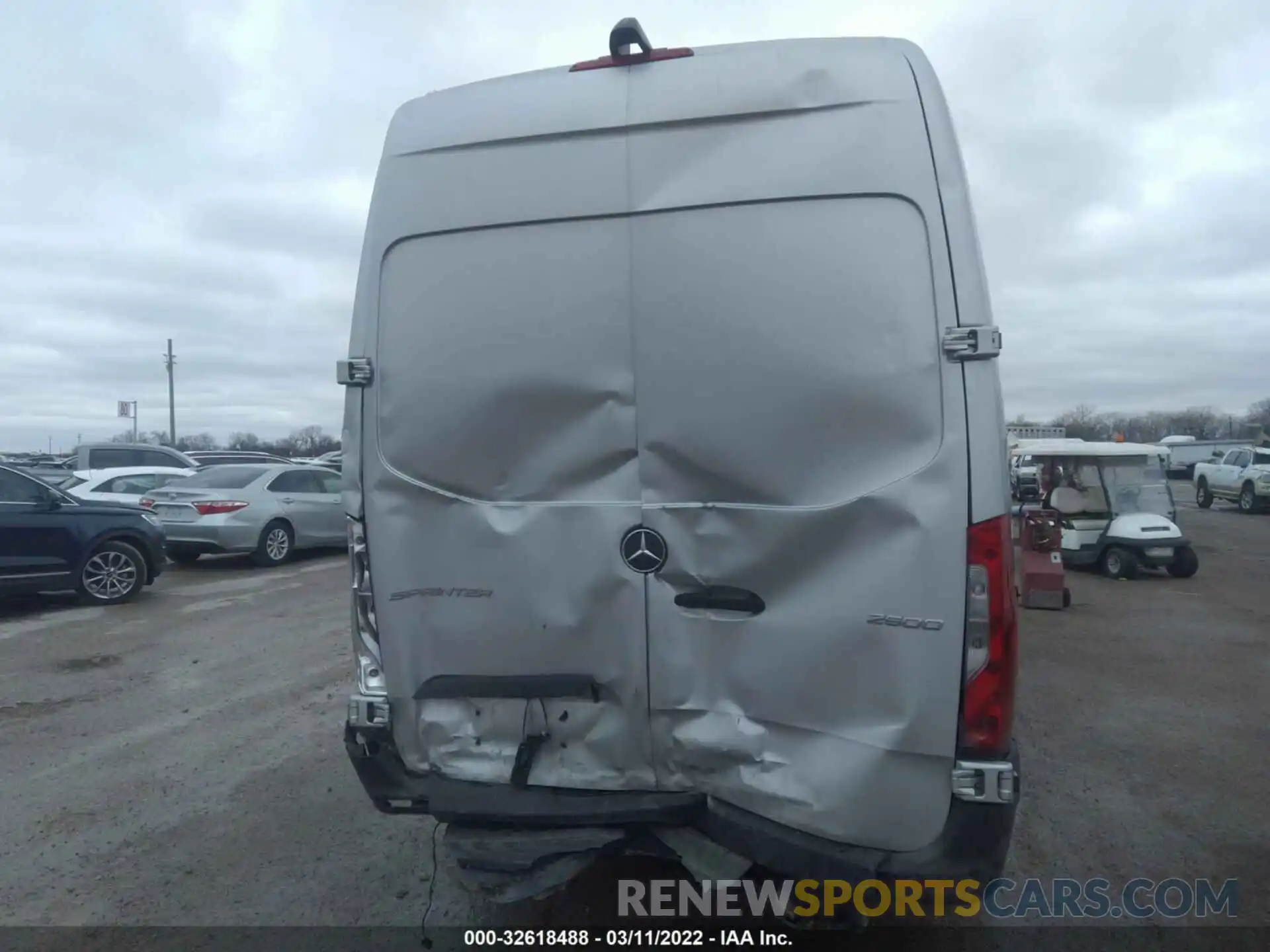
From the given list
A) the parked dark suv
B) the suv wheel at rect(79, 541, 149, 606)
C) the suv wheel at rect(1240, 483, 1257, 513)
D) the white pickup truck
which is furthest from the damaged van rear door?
the suv wheel at rect(1240, 483, 1257, 513)

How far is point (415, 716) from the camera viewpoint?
123 inches

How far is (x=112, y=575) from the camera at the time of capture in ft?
34.2

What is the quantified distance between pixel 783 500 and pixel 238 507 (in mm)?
12422

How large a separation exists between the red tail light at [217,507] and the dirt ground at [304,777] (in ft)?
12.7

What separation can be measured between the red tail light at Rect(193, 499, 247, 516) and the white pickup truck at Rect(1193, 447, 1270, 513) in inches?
1030

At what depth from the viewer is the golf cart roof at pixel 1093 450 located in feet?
43.4

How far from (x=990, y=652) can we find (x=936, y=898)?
82cm

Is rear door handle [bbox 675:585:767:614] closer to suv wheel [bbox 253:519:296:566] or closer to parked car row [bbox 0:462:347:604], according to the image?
parked car row [bbox 0:462:347:604]

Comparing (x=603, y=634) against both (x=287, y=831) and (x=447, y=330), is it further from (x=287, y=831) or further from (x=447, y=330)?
(x=287, y=831)

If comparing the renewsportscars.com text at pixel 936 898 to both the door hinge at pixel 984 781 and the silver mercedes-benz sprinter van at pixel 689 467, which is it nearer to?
the silver mercedes-benz sprinter van at pixel 689 467

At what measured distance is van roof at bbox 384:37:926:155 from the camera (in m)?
2.70

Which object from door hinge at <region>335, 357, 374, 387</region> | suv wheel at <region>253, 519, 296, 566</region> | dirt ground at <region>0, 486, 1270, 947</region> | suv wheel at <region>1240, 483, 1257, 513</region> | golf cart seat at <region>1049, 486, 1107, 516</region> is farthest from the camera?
suv wheel at <region>1240, 483, 1257, 513</region>

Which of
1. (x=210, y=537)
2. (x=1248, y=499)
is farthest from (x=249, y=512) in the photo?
(x=1248, y=499)

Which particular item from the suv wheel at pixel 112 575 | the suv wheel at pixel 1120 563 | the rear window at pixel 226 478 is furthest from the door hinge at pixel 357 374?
the suv wheel at pixel 1120 563
